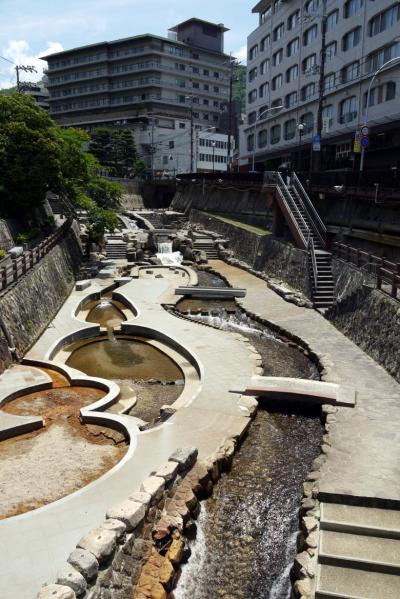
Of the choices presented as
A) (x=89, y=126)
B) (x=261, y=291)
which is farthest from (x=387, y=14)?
(x=89, y=126)

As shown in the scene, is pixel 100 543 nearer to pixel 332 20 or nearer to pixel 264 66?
pixel 332 20

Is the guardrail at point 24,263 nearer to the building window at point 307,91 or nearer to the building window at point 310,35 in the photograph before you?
the building window at point 307,91

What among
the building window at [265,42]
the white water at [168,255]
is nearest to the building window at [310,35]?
the building window at [265,42]

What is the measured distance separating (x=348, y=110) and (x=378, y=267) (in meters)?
29.0

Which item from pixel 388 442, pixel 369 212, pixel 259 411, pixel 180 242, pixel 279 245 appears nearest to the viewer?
pixel 388 442

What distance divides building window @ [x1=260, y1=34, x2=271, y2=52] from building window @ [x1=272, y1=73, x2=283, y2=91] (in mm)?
5081

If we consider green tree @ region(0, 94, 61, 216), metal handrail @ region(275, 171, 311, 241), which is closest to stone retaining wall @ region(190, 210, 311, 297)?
metal handrail @ region(275, 171, 311, 241)

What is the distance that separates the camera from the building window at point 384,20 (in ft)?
119

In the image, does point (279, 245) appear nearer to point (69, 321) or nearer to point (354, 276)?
point (354, 276)

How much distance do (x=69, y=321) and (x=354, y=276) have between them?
1510 cm

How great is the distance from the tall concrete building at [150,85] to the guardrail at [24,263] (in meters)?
72.2

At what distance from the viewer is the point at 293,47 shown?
54406 millimetres

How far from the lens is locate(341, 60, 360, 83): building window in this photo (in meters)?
41.7

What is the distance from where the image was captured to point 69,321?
963 inches
